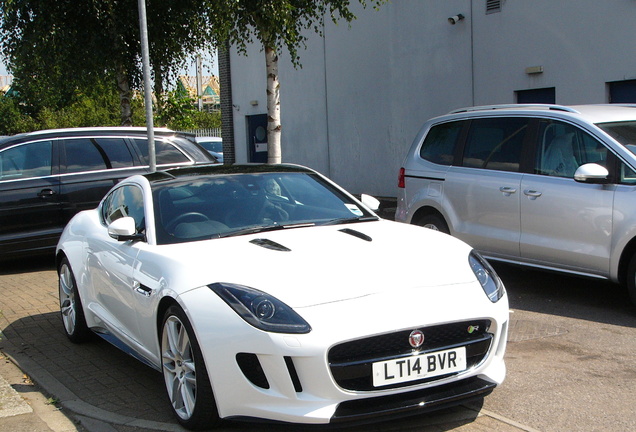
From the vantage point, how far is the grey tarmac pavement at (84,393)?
431 centimetres

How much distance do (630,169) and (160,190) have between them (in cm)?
398

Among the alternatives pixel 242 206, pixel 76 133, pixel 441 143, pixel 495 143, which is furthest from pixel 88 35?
pixel 242 206

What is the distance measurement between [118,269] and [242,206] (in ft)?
3.12

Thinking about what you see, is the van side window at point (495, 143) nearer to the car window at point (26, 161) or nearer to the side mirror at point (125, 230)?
the side mirror at point (125, 230)

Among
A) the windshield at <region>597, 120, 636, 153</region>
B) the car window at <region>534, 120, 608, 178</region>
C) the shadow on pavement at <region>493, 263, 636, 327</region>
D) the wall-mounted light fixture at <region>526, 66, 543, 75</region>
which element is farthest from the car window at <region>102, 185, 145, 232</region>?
the wall-mounted light fixture at <region>526, 66, 543, 75</region>

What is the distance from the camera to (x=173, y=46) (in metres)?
18.4

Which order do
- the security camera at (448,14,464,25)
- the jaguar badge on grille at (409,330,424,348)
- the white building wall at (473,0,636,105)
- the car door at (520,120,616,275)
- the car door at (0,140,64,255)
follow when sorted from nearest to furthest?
the jaguar badge on grille at (409,330,424,348) → the car door at (520,120,616,275) → the car door at (0,140,64,255) → the white building wall at (473,0,636,105) → the security camera at (448,14,464,25)

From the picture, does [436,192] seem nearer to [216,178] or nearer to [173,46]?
[216,178]

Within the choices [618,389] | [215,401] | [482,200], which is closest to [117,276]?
[215,401]

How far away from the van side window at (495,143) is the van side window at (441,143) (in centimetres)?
22

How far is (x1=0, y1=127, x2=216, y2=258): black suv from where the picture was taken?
1028 cm

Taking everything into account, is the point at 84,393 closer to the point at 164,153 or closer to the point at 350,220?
the point at 350,220

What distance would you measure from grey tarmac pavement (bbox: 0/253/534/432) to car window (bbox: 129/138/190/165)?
3.76 m

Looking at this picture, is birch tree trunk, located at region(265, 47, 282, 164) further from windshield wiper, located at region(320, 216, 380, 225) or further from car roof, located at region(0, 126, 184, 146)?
windshield wiper, located at region(320, 216, 380, 225)
